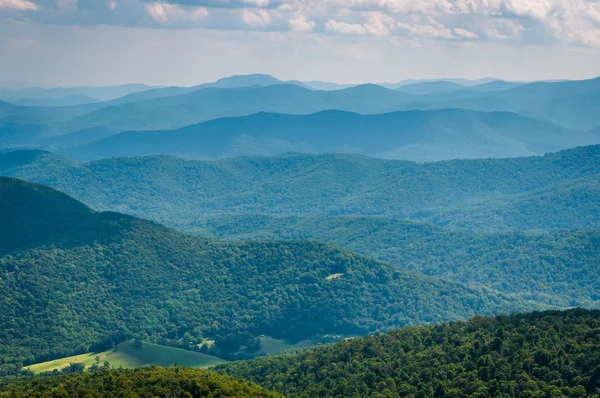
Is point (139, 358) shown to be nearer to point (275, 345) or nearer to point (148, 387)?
point (275, 345)

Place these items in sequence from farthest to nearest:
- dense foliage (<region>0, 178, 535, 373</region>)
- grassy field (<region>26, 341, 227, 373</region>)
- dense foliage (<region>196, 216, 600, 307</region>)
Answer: dense foliage (<region>196, 216, 600, 307</region>)
dense foliage (<region>0, 178, 535, 373</region>)
grassy field (<region>26, 341, 227, 373</region>)

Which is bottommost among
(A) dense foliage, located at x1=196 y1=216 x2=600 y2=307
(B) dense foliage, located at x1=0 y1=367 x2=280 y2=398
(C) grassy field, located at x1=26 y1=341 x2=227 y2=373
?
(A) dense foliage, located at x1=196 y1=216 x2=600 y2=307

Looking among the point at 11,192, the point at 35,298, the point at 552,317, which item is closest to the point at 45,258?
the point at 35,298

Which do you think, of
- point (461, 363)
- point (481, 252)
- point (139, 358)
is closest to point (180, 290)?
point (139, 358)

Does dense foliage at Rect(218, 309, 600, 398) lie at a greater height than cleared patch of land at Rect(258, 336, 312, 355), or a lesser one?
greater

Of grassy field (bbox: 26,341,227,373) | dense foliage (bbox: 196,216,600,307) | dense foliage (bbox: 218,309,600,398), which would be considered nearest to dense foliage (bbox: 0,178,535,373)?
Answer: grassy field (bbox: 26,341,227,373)

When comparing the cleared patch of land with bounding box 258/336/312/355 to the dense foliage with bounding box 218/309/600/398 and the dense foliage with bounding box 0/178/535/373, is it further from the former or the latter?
the dense foliage with bounding box 218/309/600/398
